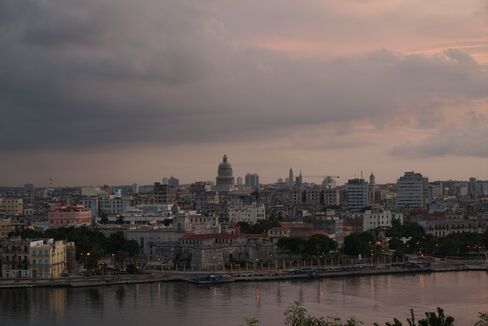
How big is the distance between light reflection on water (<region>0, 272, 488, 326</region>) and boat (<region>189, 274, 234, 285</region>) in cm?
44

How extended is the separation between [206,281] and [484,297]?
353 inches

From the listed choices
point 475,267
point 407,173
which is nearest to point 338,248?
point 475,267

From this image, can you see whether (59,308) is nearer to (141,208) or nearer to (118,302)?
(118,302)

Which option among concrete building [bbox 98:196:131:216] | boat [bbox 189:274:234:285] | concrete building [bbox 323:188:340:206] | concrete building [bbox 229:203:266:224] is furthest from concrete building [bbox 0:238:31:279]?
concrete building [bbox 323:188:340:206]

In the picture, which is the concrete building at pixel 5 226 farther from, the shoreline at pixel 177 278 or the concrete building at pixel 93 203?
the concrete building at pixel 93 203

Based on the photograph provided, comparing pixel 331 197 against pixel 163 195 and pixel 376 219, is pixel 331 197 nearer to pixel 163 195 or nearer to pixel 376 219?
pixel 163 195

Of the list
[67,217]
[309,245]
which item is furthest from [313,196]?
[309,245]

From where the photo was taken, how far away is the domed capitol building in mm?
88312

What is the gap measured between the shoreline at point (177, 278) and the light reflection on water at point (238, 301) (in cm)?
68

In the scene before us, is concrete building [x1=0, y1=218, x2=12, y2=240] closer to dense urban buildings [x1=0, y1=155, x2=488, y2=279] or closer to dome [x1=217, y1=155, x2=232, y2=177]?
dense urban buildings [x1=0, y1=155, x2=488, y2=279]

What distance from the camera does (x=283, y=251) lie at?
124 ft

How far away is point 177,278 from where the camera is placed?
32.6m

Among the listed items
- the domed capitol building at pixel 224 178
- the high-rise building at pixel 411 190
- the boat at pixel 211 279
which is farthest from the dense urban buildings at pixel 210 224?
the domed capitol building at pixel 224 178

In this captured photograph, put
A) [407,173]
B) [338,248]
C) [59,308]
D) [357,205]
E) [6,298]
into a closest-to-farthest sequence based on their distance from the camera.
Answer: [59,308], [6,298], [338,248], [357,205], [407,173]
